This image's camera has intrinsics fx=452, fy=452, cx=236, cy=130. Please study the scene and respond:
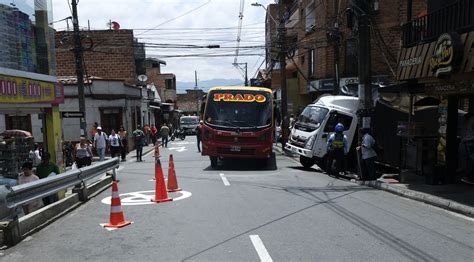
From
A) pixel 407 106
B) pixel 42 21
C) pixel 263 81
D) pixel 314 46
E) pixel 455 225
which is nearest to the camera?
pixel 455 225

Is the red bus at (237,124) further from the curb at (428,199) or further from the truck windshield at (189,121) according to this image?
the truck windshield at (189,121)

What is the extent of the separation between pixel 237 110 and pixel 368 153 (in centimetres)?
542

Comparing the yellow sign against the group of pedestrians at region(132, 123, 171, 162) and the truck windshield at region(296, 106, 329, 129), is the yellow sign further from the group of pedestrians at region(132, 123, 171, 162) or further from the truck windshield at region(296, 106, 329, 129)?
the group of pedestrians at region(132, 123, 171, 162)

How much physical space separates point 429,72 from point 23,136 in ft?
42.4

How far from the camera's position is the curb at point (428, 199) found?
8.72m

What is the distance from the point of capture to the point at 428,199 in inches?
393

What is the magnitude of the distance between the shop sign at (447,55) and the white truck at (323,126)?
5.67 meters

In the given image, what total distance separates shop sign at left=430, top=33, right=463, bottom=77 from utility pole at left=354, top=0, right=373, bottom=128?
3.08 meters

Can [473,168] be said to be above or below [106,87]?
below

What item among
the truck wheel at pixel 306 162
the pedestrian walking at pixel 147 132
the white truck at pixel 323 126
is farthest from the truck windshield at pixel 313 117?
the pedestrian walking at pixel 147 132

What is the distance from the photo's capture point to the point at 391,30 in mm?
28000

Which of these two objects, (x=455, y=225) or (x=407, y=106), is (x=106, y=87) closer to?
(x=407, y=106)

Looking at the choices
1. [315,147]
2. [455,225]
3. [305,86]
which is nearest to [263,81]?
[305,86]

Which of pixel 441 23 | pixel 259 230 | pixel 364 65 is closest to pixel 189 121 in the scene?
pixel 364 65
